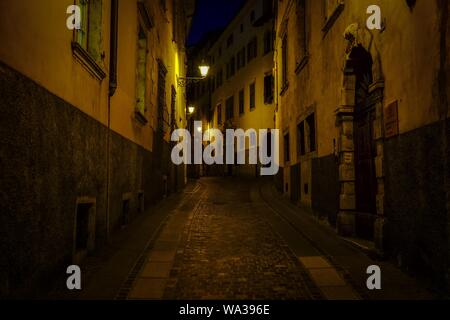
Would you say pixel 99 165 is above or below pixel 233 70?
below

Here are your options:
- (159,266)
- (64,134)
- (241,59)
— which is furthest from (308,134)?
(241,59)

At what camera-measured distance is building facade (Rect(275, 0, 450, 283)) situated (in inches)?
189

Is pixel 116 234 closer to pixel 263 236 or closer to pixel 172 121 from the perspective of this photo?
pixel 263 236

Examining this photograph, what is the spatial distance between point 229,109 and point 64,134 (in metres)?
28.3

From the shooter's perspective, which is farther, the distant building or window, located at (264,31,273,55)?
the distant building

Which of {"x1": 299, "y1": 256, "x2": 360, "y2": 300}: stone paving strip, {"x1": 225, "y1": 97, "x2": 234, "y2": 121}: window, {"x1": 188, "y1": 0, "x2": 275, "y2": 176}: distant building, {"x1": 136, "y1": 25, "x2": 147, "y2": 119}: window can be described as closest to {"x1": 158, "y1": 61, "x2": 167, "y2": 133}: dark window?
{"x1": 136, "y1": 25, "x2": 147, "y2": 119}: window

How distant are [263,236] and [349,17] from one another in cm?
487

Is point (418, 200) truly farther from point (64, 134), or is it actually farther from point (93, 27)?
point (93, 27)

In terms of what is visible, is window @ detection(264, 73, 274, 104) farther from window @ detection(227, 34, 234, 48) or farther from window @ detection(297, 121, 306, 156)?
window @ detection(297, 121, 306, 156)

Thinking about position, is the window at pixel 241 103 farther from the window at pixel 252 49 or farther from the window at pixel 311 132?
the window at pixel 311 132

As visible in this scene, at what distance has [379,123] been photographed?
21.7 ft

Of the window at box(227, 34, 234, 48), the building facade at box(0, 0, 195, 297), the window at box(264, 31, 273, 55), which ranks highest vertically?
the window at box(227, 34, 234, 48)
